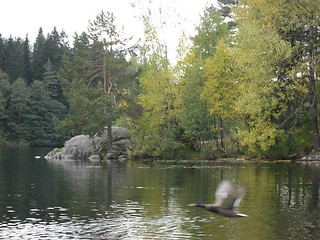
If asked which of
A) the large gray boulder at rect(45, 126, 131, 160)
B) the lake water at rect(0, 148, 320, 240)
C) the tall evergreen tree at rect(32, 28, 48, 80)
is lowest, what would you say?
the lake water at rect(0, 148, 320, 240)

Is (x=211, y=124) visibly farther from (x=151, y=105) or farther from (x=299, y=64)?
(x=299, y=64)

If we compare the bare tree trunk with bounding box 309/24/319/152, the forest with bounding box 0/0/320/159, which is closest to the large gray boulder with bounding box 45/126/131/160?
the forest with bounding box 0/0/320/159

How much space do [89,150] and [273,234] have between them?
163ft

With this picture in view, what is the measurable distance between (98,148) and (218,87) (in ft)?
61.6

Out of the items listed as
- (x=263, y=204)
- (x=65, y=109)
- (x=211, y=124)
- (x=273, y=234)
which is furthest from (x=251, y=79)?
(x=65, y=109)

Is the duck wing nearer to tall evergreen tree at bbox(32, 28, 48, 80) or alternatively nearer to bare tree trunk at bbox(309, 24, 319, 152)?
bare tree trunk at bbox(309, 24, 319, 152)

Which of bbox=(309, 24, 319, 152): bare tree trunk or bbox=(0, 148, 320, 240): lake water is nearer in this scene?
bbox=(0, 148, 320, 240): lake water

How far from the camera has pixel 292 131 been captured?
48.9 m

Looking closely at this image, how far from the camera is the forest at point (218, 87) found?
46.2 metres

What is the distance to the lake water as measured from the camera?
695 inches

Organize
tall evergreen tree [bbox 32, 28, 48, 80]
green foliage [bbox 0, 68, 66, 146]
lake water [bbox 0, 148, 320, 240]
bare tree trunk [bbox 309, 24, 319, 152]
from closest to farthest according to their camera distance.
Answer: lake water [bbox 0, 148, 320, 240] < bare tree trunk [bbox 309, 24, 319, 152] < green foliage [bbox 0, 68, 66, 146] < tall evergreen tree [bbox 32, 28, 48, 80]

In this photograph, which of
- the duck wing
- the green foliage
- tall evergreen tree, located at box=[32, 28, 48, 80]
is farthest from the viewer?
tall evergreen tree, located at box=[32, 28, 48, 80]

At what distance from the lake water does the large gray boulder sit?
24.9 m

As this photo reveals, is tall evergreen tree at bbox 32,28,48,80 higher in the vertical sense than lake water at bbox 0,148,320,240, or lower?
higher
